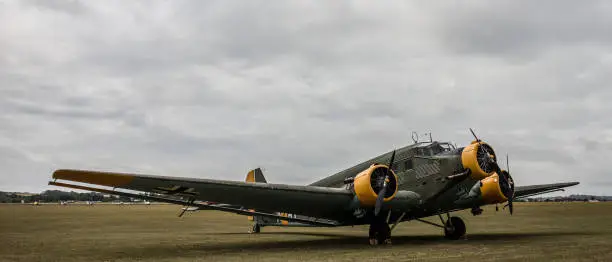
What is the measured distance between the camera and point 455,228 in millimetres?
17391

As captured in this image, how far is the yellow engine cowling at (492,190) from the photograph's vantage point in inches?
600

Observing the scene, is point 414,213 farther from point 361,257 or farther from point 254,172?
point 254,172

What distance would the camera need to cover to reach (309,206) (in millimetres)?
15242

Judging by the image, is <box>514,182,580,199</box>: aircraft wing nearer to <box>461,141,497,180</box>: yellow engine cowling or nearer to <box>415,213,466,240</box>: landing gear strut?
<box>415,213,466,240</box>: landing gear strut

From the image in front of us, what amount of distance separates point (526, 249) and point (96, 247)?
1264 cm

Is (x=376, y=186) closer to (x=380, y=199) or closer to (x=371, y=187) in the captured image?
(x=371, y=187)

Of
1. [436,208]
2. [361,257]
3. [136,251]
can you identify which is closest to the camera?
[361,257]

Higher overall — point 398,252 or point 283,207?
point 283,207

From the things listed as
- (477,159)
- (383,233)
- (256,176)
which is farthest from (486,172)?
(256,176)

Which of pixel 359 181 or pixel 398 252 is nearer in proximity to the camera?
pixel 398 252

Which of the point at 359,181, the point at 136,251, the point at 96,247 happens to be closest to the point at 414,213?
the point at 359,181

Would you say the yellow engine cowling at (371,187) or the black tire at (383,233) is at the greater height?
the yellow engine cowling at (371,187)

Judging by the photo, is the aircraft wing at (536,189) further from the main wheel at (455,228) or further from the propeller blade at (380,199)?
the propeller blade at (380,199)

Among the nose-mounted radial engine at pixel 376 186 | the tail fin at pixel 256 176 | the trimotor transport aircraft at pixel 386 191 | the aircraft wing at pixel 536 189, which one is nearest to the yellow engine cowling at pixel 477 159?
the trimotor transport aircraft at pixel 386 191
